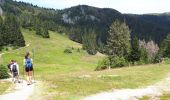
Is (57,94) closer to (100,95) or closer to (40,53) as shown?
(100,95)

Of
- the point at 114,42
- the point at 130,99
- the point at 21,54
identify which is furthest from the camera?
the point at 21,54

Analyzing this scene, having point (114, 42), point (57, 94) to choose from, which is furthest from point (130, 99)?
point (114, 42)

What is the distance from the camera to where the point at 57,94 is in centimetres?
4259

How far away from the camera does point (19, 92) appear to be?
141 ft

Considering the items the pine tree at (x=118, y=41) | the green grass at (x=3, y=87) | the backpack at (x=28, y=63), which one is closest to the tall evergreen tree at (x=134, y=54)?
the pine tree at (x=118, y=41)

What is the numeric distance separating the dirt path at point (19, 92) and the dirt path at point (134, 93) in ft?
21.8

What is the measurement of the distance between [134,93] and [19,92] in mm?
14856

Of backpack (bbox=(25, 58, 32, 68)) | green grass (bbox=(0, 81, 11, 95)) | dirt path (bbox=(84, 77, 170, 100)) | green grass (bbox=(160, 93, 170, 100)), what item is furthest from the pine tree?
backpack (bbox=(25, 58, 32, 68))

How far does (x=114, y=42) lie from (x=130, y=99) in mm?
74989

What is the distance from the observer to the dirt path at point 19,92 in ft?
131

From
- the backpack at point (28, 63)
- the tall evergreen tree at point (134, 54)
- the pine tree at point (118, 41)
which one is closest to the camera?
the backpack at point (28, 63)

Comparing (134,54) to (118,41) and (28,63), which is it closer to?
(118,41)

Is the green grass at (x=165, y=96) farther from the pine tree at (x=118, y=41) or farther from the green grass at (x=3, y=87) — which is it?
the pine tree at (x=118, y=41)

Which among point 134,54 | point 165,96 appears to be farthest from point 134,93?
point 134,54
